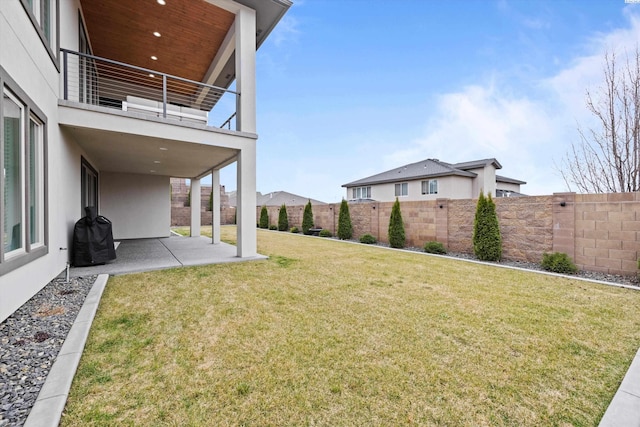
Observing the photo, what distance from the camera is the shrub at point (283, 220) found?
17516 millimetres

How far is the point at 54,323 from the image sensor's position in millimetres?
3158

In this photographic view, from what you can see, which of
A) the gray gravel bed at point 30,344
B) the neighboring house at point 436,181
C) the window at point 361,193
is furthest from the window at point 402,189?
the gray gravel bed at point 30,344

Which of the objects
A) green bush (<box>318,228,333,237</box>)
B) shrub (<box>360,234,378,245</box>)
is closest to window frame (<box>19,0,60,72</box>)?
shrub (<box>360,234,378,245</box>)

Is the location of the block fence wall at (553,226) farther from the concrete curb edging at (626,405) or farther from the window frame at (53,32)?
the window frame at (53,32)

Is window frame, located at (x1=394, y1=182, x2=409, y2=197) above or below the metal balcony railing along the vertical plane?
below

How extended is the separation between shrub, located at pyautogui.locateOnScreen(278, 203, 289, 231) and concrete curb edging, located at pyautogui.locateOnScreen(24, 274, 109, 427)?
45.9ft

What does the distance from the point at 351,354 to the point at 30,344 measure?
3023 mm

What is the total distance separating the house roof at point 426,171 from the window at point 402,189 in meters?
0.53

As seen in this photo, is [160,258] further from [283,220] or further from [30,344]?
[283,220]

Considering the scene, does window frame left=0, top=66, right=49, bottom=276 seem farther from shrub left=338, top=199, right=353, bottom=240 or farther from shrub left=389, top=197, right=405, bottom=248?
shrub left=338, top=199, right=353, bottom=240

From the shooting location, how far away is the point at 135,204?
11.7 meters

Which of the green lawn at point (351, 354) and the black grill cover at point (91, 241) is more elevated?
the black grill cover at point (91, 241)

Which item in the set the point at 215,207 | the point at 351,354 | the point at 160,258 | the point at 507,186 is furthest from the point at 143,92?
the point at 507,186

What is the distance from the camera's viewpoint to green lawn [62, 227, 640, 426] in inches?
79.1
